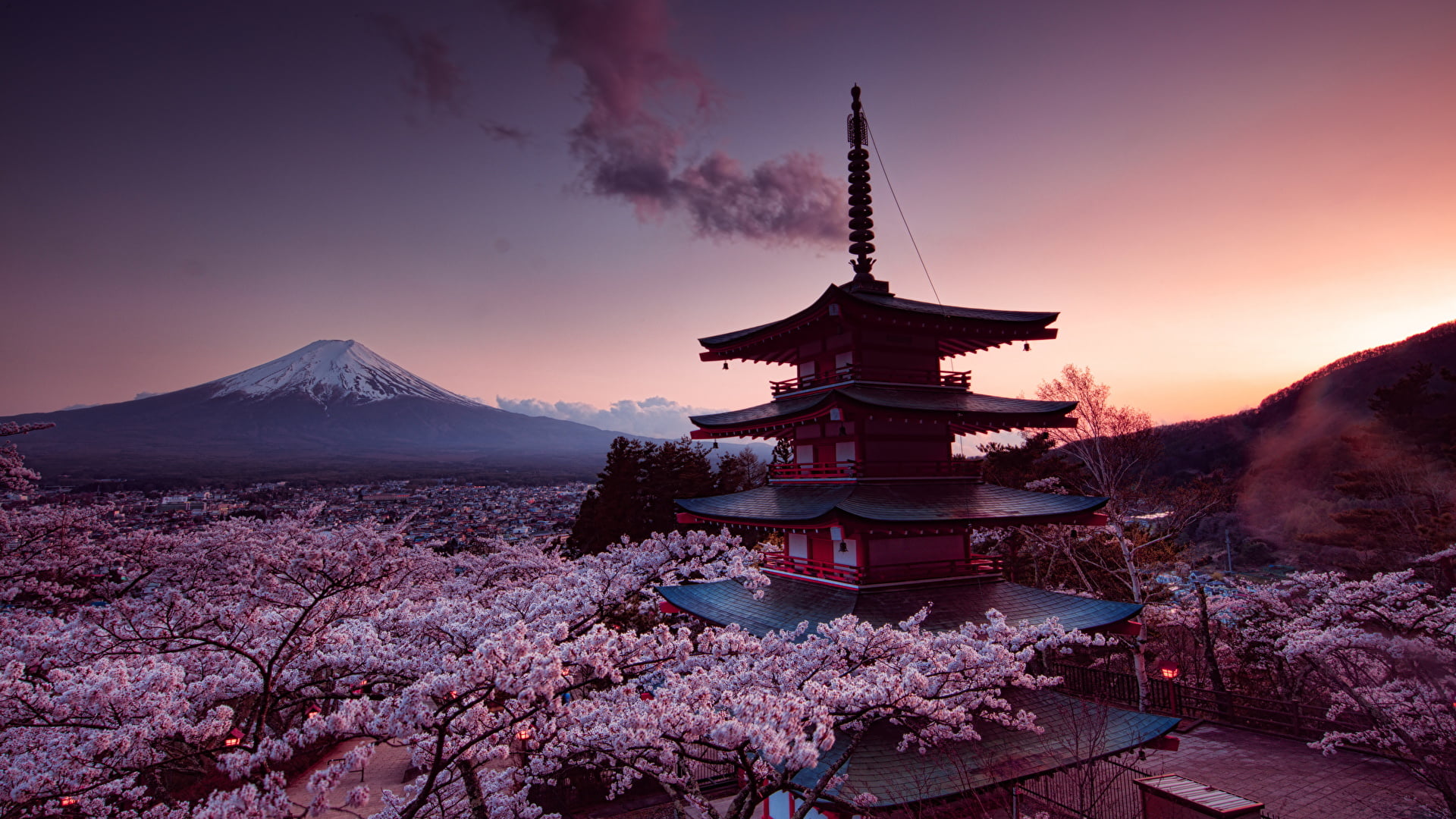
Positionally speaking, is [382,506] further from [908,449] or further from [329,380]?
[329,380]

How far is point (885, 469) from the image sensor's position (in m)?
13.3

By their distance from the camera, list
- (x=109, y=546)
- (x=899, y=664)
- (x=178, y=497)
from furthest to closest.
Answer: (x=178, y=497), (x=109, y=546), (x=899, y=664)

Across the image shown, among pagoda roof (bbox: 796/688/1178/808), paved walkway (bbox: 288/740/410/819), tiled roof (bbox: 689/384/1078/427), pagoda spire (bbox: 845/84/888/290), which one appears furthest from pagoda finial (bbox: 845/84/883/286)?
paved walkway (bbox: 288/740/410/819)

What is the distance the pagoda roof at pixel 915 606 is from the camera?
1132 centimetres

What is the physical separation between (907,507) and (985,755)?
14.2ft

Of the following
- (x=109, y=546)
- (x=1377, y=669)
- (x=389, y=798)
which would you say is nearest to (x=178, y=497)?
(x=109, y=546)

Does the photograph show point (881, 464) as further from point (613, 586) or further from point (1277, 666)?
point (1277, 666)

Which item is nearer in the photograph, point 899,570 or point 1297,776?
point 899,570

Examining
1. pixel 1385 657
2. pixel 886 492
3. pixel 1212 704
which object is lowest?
pixel 1212 704

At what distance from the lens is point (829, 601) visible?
12.1m

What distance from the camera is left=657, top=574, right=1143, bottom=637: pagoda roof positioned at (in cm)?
1132

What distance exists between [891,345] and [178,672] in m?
13.4

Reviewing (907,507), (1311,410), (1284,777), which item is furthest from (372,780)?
(1311,410)

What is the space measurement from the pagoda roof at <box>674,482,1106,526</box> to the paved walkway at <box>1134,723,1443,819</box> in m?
6.07
